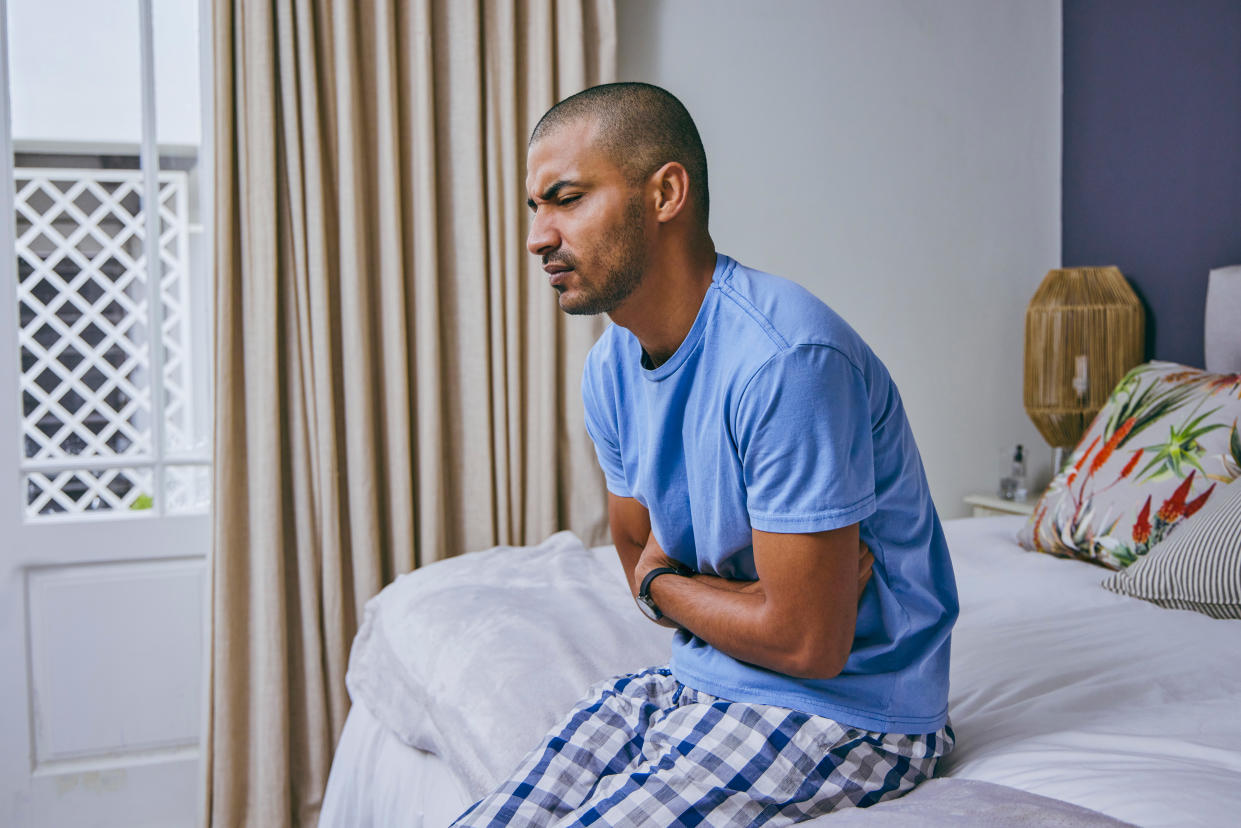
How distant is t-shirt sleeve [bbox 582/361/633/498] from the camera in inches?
46.1

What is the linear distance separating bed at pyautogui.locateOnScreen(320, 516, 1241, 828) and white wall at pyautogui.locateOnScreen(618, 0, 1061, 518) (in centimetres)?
109

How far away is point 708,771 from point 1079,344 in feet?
7.30

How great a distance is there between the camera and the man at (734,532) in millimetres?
885

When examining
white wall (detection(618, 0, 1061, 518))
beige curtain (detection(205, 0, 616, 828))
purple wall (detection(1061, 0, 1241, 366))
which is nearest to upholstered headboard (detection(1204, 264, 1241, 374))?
purple wall (detection(1061, 0, 1241, 366))

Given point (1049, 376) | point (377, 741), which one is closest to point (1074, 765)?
point (377, 741)

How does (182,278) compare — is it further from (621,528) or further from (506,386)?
(621,528)

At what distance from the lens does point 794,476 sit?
88cm

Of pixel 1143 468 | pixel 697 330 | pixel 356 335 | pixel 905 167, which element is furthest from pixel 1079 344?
pixel 697 330

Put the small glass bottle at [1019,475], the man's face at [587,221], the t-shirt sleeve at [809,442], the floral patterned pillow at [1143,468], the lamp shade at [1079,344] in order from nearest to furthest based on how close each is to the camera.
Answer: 1. the t-shirt sleeve at [809,442]
2. the man's face at [587,221]
3. the floral patterned pillow at [1143,468]
4. the lamp shade at [1079,344]
5. the small glass bottle at [1019,475]

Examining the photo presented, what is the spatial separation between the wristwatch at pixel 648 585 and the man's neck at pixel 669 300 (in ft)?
0.84

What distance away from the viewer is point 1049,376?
2.73 metres

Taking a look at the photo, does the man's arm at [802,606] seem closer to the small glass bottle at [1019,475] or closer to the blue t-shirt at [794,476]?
the blue t-shirt at [794,476]

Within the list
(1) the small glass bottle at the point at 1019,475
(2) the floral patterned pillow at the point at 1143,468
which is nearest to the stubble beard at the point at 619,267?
(2) the floral patterned pillow at the point at 1143,468

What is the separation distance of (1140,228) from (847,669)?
2.28 metres
